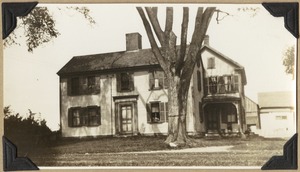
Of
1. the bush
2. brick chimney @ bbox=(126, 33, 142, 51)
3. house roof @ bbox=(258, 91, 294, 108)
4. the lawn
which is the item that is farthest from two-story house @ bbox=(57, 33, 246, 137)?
house roof @ bbox=(258, 91, 294, 108)

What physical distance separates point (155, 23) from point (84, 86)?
109cm

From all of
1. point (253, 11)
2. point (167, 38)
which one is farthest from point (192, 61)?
point (253, 11)

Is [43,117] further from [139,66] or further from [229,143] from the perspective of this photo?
[229,143]

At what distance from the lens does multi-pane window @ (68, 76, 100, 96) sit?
20.9 feet

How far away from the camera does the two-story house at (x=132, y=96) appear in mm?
6223

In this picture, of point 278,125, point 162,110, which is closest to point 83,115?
point 162,110

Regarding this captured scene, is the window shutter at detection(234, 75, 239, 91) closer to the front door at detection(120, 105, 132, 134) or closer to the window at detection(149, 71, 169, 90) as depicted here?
the window at detection(149, 71, 169, 90)

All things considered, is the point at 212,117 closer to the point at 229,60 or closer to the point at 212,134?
the point at 212,134

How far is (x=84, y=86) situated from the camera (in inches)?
252

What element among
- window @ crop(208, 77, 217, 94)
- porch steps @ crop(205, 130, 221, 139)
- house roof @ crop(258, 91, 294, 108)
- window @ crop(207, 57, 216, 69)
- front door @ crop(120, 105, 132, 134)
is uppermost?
window @ crop(207, 57, 216, 69)

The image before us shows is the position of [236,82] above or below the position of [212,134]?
above

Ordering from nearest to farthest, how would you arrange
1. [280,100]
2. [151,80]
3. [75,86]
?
[280,100] < [151,80] < [75,86]

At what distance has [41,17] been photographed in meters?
6.29

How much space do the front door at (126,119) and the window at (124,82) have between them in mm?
207
